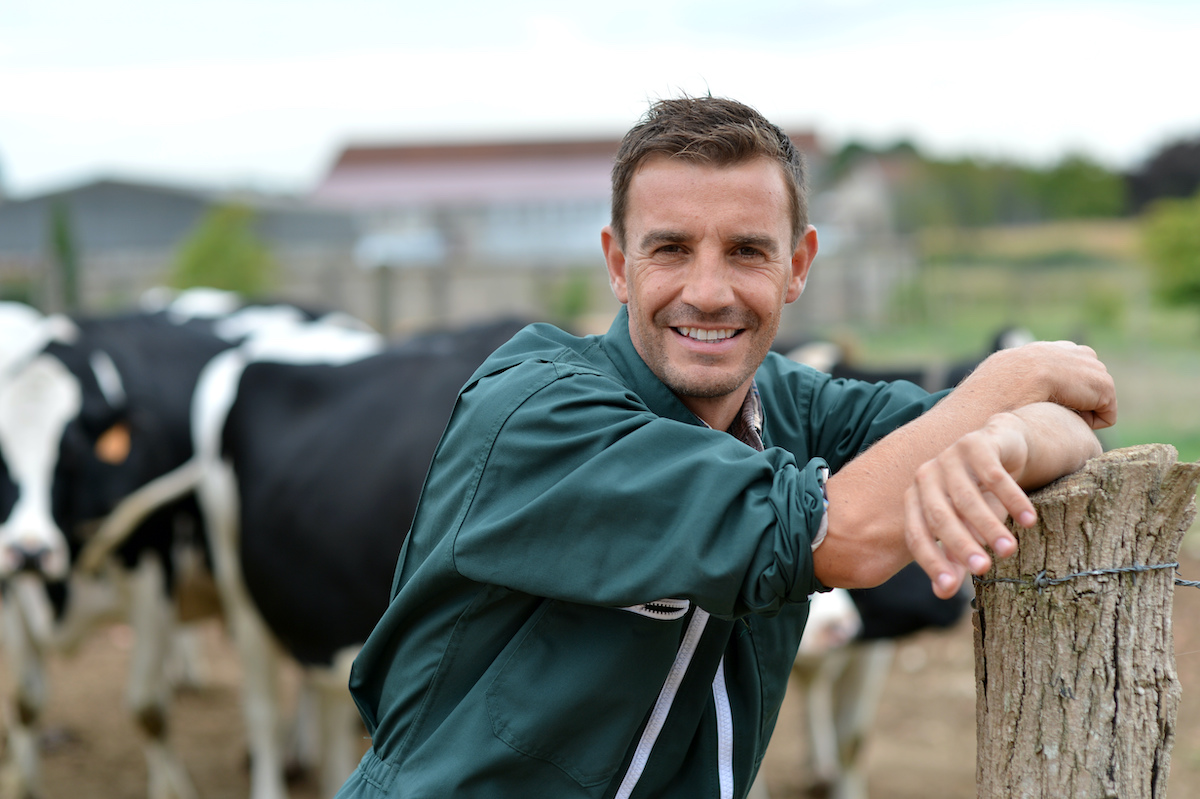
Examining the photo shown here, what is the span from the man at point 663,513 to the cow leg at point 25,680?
11.4 ft

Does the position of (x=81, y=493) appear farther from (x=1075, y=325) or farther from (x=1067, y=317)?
(x=1067, y=317)

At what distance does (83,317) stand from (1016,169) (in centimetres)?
2780

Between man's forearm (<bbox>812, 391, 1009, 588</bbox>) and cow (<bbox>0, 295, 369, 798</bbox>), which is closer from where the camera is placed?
man's forearm (<bbox>812, 391, 1009, 588</bbox>)

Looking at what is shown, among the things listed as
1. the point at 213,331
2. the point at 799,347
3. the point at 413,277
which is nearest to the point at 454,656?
the point at 799,347

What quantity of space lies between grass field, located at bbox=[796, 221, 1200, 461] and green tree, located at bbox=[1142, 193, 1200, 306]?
828mm

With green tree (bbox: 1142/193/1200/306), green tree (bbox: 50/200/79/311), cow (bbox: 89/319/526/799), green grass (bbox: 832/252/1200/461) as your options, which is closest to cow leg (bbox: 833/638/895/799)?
cow (bbox: 89/319/526/799)

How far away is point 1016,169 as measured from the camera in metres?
29.1

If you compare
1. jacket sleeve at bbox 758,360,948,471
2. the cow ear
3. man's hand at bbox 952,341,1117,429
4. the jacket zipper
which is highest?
man's hand at bbox 952,341,1117,429

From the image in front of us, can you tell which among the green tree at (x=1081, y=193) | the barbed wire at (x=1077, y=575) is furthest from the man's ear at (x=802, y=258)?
the green tree at (x=1081, y=193)

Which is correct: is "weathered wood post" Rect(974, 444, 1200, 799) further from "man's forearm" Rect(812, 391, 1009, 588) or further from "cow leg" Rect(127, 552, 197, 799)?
"cow leg" Rect(127, 552, 197, 799)

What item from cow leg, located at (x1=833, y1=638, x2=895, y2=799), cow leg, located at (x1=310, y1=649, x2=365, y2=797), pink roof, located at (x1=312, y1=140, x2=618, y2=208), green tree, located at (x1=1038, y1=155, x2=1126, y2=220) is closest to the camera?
cow leg, located at (x1=310, y1=649, x2=365, y2=797)

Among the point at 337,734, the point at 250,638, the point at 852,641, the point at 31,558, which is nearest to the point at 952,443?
the point at 852,641

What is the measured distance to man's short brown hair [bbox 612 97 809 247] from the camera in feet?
5.22

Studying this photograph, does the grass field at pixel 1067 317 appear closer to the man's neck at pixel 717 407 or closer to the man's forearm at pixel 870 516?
the man's neck at pixel 717 407
